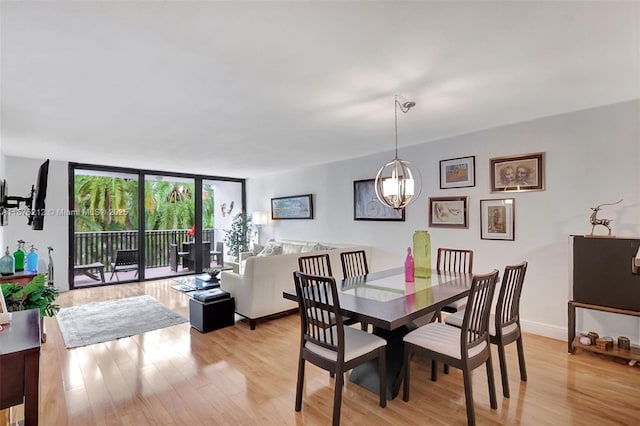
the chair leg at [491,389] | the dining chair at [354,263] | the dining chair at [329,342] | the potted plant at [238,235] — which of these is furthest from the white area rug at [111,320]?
the chair leg at [491,389]

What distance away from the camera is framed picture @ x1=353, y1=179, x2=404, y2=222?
16.3 ft

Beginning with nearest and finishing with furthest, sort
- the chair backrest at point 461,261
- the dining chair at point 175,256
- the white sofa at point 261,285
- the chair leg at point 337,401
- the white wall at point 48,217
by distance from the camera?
the chair leg at point 337,401 < the chair backrest at point 461,261 < the white sofa at point 261,285 < the white wall at point 48,217 < the dining chair at point 175,256

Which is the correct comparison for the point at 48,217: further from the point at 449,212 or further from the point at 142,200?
the point at 449,212

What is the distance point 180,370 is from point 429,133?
3.79 m

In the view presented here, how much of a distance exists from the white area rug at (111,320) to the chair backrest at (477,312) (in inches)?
135

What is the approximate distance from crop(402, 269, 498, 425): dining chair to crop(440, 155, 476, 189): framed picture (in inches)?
85.4

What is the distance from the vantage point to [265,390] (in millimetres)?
2463

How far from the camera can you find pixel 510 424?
2.02 metres

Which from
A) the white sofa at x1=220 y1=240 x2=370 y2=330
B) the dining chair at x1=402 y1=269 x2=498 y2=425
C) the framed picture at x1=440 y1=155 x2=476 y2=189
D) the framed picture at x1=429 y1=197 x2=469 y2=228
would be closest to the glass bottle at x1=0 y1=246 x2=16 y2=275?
the white sofa at x1=220 y1=240 x2=370 y2=330

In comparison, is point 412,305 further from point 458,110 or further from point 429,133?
point 429,133

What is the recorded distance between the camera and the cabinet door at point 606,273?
2.77 m

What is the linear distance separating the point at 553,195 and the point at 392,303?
2.46m

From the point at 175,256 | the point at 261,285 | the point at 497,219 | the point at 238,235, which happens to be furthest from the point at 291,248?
the point at 497,219

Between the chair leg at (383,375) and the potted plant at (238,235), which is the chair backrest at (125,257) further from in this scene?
the chair leg at (383,375)
